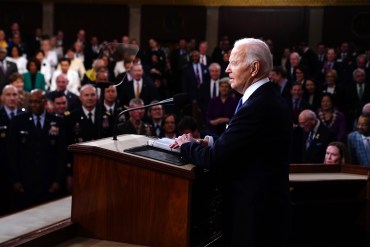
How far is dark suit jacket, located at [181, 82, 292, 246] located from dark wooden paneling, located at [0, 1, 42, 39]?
40.5ft

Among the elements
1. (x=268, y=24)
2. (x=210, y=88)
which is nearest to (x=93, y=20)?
(x=268, y=24)

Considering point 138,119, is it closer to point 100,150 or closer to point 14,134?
point 14,134

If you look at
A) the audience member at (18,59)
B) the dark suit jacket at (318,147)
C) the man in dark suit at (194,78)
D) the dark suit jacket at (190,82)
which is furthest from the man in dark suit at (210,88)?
the audience member at (18,59)

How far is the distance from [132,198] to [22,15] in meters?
12.6

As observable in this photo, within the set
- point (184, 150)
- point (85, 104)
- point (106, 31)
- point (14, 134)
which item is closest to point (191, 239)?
point (184, 150)

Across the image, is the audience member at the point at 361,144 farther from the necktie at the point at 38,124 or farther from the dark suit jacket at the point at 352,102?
the necktie at the point at 38,124

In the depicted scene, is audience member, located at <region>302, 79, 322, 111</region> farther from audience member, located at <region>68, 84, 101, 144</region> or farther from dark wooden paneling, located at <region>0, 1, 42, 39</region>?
dark wooden paneling, located at <region>0, 1, 42, 39</region>

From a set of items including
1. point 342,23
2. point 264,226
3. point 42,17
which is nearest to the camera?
point 264,226

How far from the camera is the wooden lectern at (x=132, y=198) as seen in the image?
207cm

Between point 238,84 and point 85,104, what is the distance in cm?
309

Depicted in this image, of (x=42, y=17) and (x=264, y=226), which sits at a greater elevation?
(x=42, y=17)

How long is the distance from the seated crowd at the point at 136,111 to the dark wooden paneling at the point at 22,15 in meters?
3.83

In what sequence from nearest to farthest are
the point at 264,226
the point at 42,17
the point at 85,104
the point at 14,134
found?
1. the point at 264,226
2. the point at 14,134
3. the point at 85,104
4. the point at 42,17

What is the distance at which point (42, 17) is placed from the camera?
13.8m
